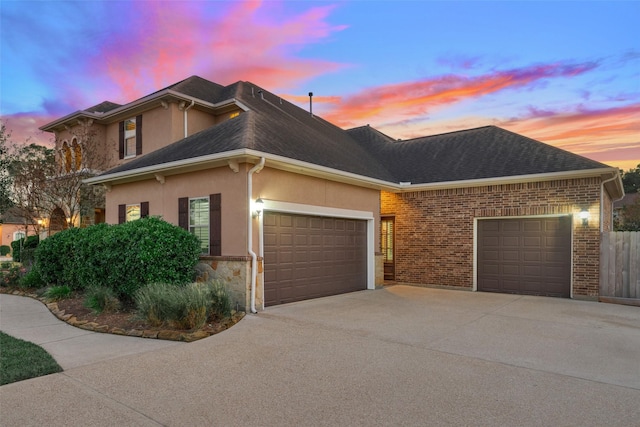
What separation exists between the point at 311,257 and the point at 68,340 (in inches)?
225

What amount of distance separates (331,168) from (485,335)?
551 cm

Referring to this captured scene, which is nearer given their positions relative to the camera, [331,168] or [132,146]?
[331,168]

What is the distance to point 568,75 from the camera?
41.9 feet

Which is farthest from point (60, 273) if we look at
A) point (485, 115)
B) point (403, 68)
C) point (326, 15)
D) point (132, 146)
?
point (485, 115)

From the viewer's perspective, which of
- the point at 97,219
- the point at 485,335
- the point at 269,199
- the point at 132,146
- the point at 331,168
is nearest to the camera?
the point at 485,335

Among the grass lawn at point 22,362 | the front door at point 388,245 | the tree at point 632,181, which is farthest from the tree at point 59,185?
the tree at point 632,181

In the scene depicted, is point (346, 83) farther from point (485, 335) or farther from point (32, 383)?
point (32, 383)

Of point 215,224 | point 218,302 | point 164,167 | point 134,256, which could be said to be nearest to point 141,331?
point 218,302

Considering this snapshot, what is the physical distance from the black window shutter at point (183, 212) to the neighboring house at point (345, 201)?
36 mm

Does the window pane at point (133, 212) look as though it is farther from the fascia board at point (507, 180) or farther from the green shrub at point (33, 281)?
the fascia board at point (507, 180)

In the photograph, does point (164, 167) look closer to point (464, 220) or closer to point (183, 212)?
point (183, 212)

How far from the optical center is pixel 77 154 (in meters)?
16.7

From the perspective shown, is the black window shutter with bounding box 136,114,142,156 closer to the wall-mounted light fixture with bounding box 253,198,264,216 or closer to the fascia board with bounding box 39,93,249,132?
the fascia board with bounding box 39,93,249,132

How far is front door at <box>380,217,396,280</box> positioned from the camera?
46.6 ft
